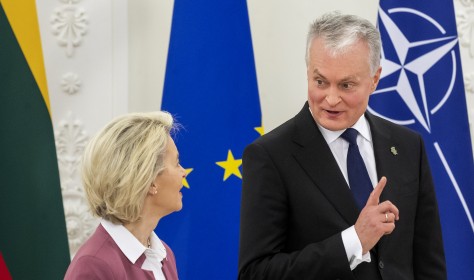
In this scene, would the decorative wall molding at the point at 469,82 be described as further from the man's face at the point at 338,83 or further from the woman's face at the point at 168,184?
the woman's face at the point at 168,184

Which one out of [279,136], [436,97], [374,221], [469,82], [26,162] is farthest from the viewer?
[469,82]

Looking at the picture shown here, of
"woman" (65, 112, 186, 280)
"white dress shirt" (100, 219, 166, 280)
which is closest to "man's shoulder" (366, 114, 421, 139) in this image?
"woman" (65, 112, 186, 280)

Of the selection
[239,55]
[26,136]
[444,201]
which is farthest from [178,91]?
[444,201]

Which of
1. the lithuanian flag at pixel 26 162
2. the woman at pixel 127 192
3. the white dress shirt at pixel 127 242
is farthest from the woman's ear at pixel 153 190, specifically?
the lithuanian flag at pixel 26 162

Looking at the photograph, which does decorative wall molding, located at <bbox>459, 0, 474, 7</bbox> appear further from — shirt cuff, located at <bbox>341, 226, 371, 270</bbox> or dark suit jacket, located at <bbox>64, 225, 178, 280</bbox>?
dark suit jacket, located at <bbox>64, 225, 178, 280</bbox>

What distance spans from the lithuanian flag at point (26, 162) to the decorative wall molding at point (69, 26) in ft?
0.43

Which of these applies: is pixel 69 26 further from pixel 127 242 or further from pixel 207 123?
pixel 127 242

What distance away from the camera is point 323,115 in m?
2.28

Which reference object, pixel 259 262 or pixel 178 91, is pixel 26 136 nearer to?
pixel 178 91

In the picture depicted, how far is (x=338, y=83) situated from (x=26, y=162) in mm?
1708

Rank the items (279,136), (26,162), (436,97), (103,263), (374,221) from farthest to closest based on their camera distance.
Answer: (436,97)
(26,162)
(279,136)
(374,221)
(103,263)

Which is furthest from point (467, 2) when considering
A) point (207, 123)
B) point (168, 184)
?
point (168, 184)

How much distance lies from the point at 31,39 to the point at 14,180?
62 centimetres

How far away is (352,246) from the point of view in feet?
7.11
